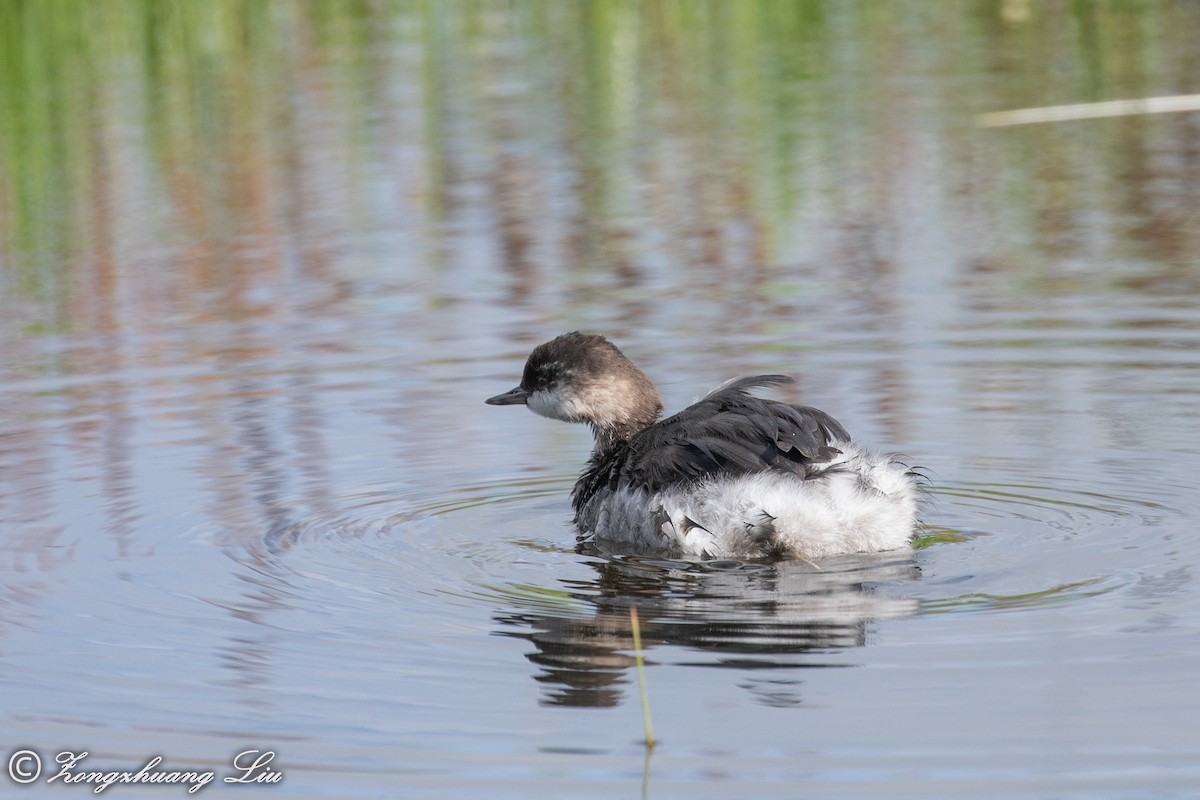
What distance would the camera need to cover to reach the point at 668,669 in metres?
4.62

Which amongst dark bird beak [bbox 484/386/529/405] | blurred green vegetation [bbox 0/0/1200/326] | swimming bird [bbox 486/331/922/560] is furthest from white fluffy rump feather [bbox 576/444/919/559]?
blurred green vegetation [bbox 0/0/1200/326]

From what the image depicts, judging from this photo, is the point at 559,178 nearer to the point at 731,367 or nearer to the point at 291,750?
the point at 731,367

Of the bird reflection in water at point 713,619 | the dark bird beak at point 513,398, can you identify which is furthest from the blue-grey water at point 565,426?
the dark bird beak at point 513,398

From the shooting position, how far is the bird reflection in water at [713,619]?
15.1ft

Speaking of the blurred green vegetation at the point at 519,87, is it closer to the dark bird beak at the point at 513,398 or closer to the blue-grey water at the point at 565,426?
the blue-grey water at the point at 565,426

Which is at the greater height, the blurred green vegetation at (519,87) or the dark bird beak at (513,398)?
the blurred green vegetation at (519,87)

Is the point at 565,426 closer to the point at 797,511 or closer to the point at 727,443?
the point at 727,443

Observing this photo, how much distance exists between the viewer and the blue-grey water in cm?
429

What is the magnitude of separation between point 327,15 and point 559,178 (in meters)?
7.78

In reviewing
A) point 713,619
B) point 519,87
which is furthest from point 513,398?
point 519,87

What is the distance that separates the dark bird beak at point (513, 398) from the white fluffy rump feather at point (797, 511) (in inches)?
47.7

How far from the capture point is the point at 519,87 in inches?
619

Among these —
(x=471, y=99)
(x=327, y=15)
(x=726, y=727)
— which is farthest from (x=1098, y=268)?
(x=327, y=15)

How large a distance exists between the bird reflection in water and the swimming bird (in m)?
0.08
